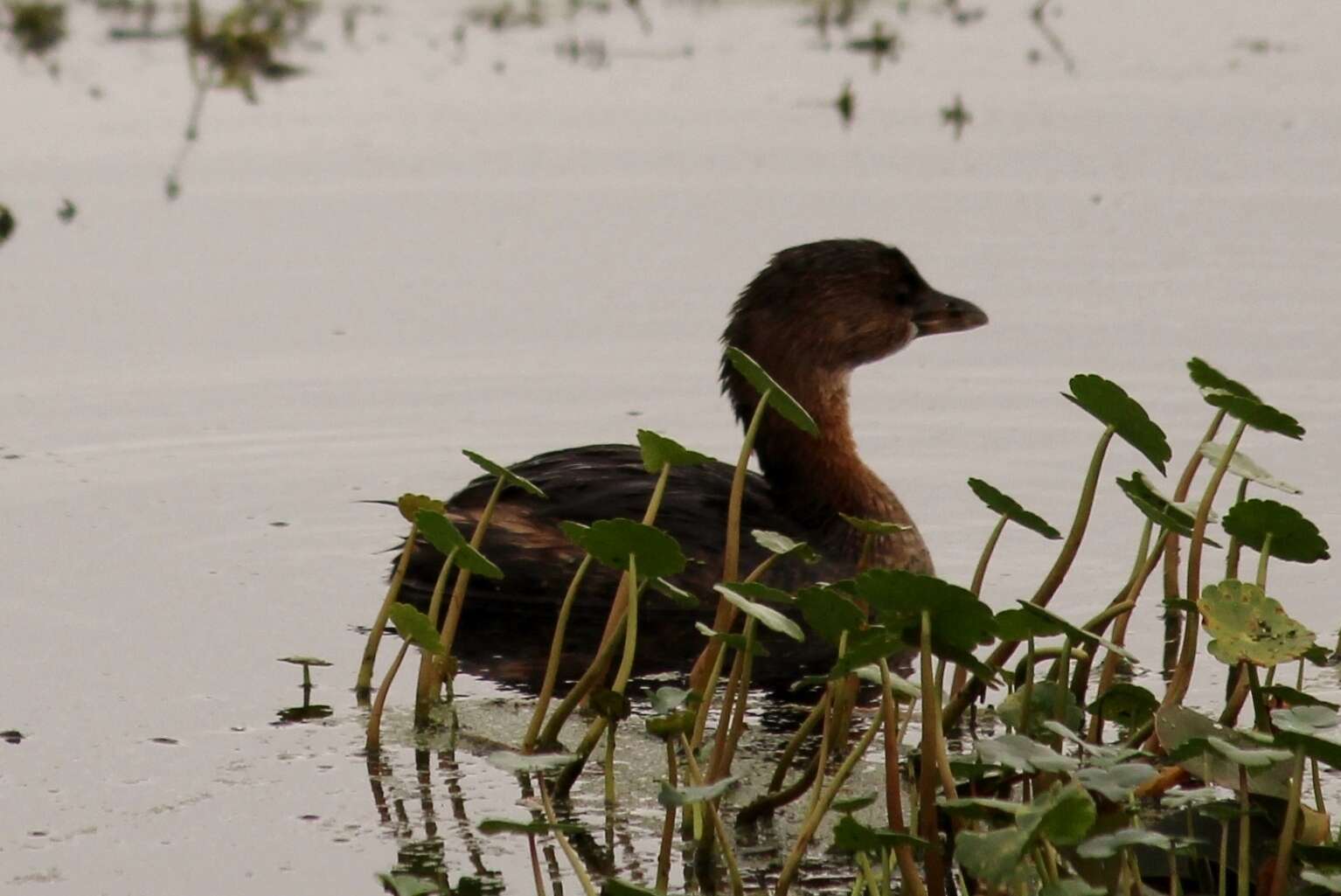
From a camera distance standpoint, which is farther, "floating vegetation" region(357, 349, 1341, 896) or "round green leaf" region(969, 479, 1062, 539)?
"round green leaf" region(969, 479, 1062, 539)

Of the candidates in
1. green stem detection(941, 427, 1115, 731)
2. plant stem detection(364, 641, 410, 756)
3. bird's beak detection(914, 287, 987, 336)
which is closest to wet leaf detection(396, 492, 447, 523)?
plant stem detection(364, 641, 410, 756)

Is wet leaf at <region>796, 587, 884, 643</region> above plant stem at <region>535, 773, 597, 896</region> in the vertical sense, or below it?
above

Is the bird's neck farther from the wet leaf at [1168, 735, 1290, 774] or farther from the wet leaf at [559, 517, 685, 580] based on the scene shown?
the wet leaf at [1168, 735, 1290, 774]

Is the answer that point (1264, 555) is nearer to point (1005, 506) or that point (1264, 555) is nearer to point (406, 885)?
point (1005, 506)

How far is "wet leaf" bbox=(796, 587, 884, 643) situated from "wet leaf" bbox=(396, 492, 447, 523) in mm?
1373

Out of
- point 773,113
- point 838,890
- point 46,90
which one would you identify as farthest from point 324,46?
point 838,890

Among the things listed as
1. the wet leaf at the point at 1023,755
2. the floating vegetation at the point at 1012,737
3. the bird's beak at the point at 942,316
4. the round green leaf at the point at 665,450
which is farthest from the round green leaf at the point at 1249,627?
the bird's beak at the point at 942,316

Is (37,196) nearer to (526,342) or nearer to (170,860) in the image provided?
(526,342)

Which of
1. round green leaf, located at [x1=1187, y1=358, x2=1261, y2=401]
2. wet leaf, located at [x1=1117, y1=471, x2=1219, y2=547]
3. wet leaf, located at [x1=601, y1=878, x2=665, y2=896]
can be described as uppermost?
round green leaf, located at [x1=1187, y1=358, x2=1261, y2=401]

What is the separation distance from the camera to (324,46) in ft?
62.9

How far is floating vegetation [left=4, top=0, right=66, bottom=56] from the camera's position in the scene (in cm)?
1961

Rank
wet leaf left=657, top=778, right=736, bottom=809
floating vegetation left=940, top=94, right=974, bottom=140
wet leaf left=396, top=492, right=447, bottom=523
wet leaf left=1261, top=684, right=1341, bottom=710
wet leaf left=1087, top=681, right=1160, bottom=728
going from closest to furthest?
1. wet leaf left=657, top=778, right=736, bottom=809
2. wet leaf left=1261, top=684, right=1341, bottom=710
3. wet leaf left=1087, top=681, right=1160, bottom=728
4. wet leaf left=396, top=492, right=447, bottom=523
5. floating vegetation left=940, top=94, right=974, bottom=140

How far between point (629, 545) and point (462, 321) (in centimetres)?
611

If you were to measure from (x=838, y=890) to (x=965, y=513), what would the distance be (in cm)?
373
